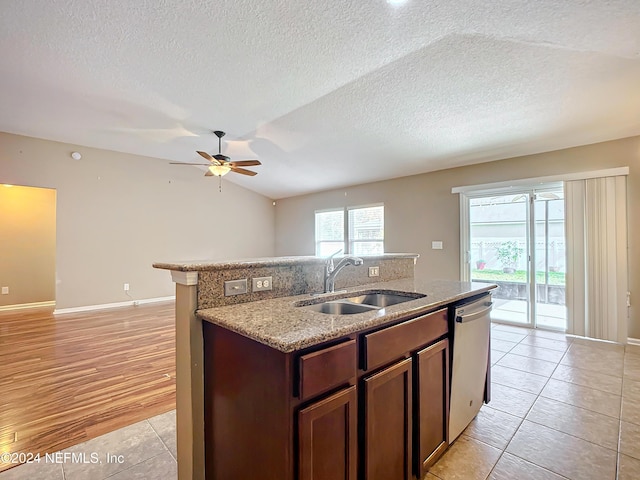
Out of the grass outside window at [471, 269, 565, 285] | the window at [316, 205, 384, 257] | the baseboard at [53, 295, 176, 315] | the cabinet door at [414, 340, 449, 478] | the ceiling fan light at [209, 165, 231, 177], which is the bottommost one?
the baseboard at [53, 295, 176, 315]

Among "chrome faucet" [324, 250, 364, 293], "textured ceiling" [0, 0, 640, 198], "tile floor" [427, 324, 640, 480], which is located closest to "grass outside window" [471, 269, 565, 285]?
"tile floor" [427, 324, 640, 480]

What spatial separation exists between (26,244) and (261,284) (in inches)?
275

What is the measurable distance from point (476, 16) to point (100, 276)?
6469 millimetres

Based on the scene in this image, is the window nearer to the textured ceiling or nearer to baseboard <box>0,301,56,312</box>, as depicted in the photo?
the textured ceiling

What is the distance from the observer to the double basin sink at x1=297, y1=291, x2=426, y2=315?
1639 mm

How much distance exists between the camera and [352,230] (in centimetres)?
647

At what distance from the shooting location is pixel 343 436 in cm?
106

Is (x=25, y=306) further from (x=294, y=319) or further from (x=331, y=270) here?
(x=294, y=319)

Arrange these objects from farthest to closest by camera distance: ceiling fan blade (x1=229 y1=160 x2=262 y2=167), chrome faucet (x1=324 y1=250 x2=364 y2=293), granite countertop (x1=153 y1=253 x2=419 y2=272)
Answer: ceiling fan blade (x1=229 y1=160 x2=262 y2=167)
chrome faucet (x1=324 y1=250 x2=364 y2=293)
granite countertop (x1=153 y1=253 x2=419 y2=272)

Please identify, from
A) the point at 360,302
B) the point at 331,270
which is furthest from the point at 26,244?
the point at 360,302

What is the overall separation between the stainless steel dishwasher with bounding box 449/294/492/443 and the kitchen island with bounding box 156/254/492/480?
0.33ft

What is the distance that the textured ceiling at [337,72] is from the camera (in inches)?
83.7

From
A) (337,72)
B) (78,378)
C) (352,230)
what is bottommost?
(78,378)

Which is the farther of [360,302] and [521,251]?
[521,251]
